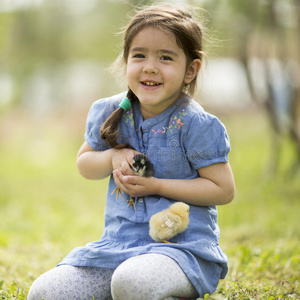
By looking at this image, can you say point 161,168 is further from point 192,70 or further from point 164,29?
point 164,29

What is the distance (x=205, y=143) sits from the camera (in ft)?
7.77

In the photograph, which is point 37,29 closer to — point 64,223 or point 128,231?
point 64,223

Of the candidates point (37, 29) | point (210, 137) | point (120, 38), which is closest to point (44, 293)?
point (210, 137)

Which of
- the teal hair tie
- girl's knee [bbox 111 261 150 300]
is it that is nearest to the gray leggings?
girl's knee [bbox 111 261 150 300]

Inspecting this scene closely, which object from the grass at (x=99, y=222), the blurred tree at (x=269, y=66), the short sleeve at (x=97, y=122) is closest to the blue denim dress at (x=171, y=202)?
the short sleeve at (x=97, y=122)

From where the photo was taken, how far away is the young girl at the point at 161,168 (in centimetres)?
235

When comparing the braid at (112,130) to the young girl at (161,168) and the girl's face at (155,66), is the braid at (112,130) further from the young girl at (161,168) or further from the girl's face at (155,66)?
the girl's face at (155,66)

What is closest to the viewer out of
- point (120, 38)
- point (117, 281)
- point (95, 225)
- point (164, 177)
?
point (117, 281)

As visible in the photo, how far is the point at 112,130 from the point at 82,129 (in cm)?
1389

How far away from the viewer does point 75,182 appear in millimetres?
8703

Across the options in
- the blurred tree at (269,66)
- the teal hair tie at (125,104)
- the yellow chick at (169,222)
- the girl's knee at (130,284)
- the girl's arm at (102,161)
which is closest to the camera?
the girl's knee at (130,284)

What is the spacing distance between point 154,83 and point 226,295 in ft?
3.76

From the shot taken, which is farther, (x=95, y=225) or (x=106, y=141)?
(x=95, y=225)

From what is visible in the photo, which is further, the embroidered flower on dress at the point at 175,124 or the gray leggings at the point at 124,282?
the embroidered flower on dress at the point at 175,124
